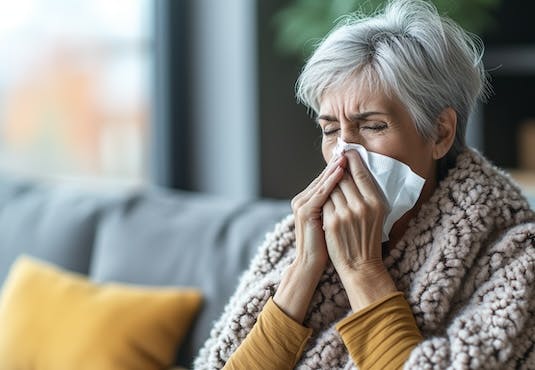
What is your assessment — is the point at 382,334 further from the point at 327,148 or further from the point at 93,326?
the point at 93,326

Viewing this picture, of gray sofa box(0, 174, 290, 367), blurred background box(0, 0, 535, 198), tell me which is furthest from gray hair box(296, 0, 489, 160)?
blurred background box(0, 0, 535, 198)

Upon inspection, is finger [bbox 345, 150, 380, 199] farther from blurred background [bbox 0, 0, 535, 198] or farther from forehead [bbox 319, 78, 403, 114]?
blurred background [bbox 0, 0, 535, 198]

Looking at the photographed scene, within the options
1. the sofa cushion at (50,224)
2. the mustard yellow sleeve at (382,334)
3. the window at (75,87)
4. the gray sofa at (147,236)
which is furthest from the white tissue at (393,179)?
the window at (75,87)

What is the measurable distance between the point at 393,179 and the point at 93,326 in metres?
0.91

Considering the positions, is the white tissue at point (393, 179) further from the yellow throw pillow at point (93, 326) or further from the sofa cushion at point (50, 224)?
the sofa cushion at point (50, 224)

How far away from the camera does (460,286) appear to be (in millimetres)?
1152

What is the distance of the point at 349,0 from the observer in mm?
2305

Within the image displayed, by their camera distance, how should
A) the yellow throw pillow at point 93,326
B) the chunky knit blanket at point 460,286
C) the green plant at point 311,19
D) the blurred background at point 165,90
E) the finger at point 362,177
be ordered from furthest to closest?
the blurred background at point 165,90, the green plant at point 311,19, the yellow throw pillow at point 93,326, the finger at point 362,177, the chunky knit blanket at point 460,286

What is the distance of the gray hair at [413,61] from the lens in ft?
3.80

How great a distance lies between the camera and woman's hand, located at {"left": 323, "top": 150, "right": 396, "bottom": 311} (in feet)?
3.80

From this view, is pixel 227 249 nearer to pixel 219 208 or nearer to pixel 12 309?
pixel 219 208

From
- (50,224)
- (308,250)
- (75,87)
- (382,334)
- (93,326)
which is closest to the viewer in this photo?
(382,334)

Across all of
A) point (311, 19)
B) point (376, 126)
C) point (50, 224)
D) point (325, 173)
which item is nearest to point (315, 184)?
point (325, 173)

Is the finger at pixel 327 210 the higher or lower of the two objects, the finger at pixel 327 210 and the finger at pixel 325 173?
the lower
